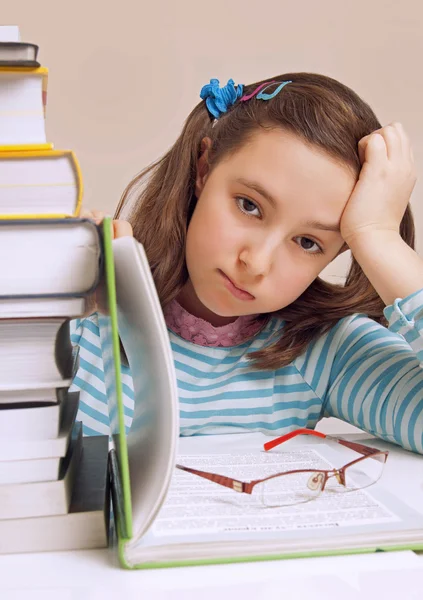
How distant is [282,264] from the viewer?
0.85 metres

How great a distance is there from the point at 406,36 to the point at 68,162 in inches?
67.4

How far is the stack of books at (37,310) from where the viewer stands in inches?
16.1

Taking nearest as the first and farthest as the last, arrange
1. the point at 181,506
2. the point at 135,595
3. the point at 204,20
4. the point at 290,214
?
the point at 135,595 < the point at 181,506 < the point at 290,214 < the point at 204,20

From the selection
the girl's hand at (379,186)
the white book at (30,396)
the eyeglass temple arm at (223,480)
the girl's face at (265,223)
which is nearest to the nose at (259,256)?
the girl's face at (265,223)

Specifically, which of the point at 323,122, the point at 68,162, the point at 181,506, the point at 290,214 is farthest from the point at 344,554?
the point at 323,122

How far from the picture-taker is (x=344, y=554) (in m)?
0.44

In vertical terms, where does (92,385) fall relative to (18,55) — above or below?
below

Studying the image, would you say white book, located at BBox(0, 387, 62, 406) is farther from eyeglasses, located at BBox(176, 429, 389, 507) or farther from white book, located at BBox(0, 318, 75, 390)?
eyeglasses, located at BBox(176, 429, 389, 507)

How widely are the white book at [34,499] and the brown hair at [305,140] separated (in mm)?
562

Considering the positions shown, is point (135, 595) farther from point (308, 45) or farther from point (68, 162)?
point (308, 45)

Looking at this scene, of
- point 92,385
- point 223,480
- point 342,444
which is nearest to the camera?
point 223,480

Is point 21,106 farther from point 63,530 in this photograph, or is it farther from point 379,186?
point 379,186

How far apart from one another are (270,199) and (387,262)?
17 cm

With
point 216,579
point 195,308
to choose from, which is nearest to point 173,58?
Answer: point 195,308
